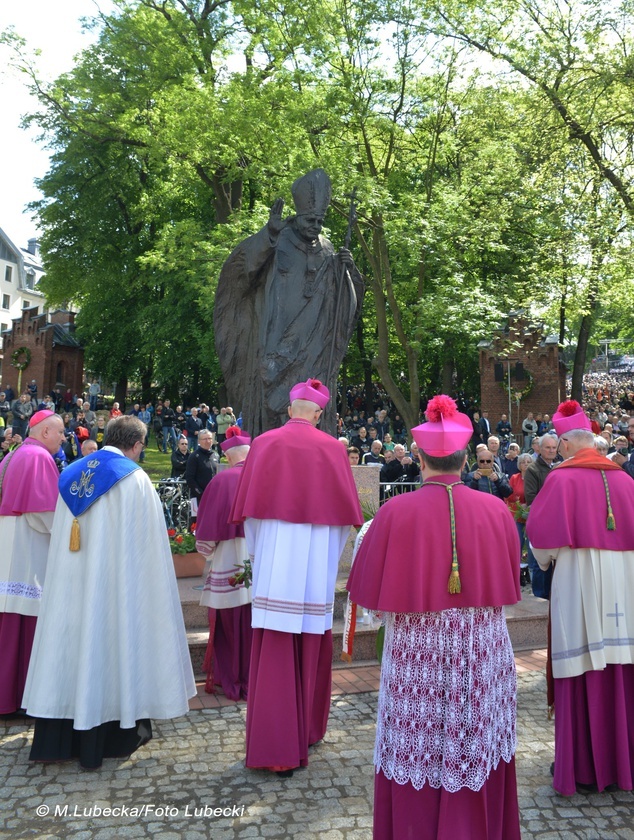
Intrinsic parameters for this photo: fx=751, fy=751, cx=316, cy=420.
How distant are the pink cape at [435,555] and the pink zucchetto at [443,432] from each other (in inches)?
5.4

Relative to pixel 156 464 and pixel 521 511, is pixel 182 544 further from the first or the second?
pixel 156 464

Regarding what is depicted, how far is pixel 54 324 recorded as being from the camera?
43.7 m

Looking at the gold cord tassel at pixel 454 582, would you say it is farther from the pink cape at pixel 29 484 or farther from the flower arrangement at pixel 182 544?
the flower arrangement at pixel 182 544

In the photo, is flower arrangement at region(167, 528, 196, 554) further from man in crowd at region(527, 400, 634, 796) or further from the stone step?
man in crowd at region(527, 400, 634, 796)

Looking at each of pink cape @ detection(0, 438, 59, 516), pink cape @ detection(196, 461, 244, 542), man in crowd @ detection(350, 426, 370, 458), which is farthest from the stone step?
man in crowd @ detection(350, 426, 370, 458)

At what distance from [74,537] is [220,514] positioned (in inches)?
59.1

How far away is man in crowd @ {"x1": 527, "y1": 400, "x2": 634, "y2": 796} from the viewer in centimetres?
424

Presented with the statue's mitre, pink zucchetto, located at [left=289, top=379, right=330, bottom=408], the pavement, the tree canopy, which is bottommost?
the pavement

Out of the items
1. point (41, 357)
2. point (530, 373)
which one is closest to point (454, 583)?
point (530, 373)

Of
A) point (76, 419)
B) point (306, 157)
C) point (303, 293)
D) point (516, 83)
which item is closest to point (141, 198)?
point (76, 419)

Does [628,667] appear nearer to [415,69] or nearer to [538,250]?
[415,69]

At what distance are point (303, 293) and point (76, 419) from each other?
17.5 m

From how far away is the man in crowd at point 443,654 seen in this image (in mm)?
3143

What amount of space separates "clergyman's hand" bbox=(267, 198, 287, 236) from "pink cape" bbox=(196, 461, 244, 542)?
2.37 meters
